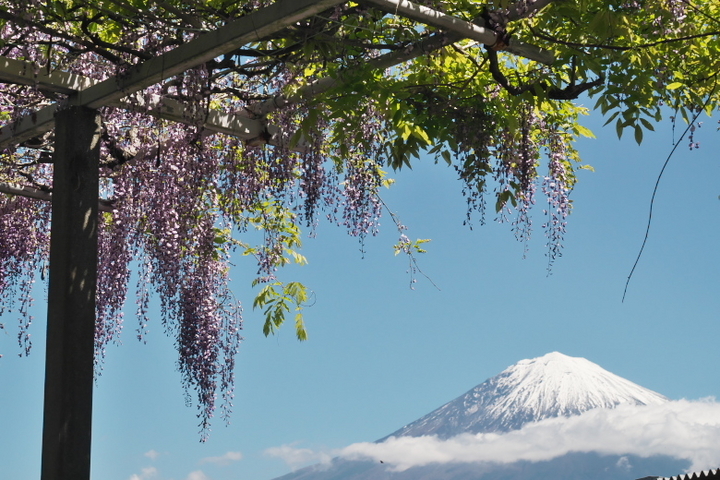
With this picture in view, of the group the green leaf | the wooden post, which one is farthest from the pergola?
the green leaf

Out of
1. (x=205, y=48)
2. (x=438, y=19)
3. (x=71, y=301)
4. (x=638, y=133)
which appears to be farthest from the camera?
(x=638, y=133)

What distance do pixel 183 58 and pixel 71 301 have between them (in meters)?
1.39

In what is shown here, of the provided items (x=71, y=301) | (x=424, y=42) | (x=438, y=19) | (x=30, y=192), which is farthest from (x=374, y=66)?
(x=30, y=192)

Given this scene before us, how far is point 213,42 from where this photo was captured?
3.63 meters

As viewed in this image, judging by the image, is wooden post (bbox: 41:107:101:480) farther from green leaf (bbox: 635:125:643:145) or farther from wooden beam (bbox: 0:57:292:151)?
green leaf (bbox: 635:125:643:145)

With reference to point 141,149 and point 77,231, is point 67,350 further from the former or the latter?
point 141,149

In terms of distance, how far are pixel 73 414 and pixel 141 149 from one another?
7.26 feet

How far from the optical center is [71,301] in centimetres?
401

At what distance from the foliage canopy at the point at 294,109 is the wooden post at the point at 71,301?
1.18ft

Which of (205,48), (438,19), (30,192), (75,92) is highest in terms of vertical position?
(30,192)

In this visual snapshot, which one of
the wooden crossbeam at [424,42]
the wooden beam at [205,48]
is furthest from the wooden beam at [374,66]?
the wooden beam at [205,48]

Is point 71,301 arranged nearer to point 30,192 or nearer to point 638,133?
point 30,192

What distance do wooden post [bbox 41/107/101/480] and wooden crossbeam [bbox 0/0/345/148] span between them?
0.68 ft

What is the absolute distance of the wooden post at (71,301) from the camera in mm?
3912
